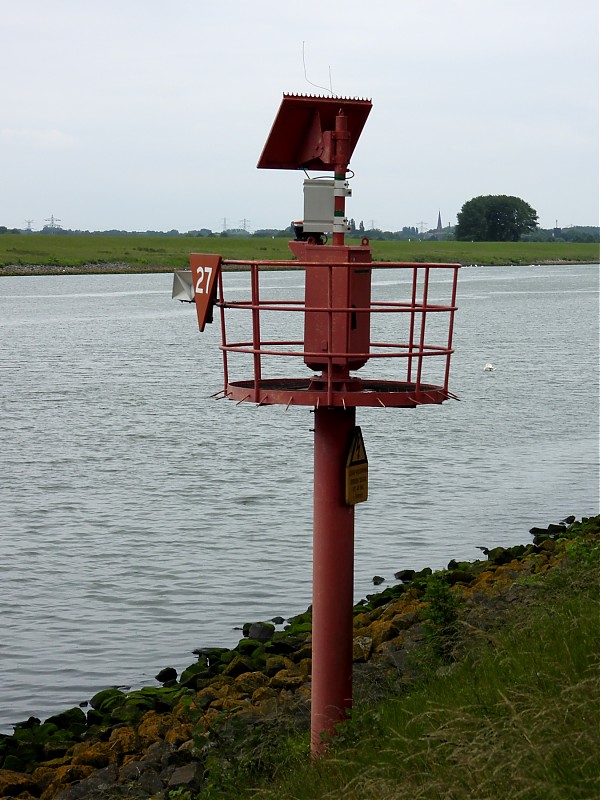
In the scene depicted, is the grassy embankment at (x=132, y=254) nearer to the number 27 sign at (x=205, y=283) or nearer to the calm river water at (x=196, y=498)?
the calm river water at (x=196, y=498)

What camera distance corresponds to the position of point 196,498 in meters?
21.9

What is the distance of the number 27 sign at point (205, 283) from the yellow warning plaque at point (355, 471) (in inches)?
52.2

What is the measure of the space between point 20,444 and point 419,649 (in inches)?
762

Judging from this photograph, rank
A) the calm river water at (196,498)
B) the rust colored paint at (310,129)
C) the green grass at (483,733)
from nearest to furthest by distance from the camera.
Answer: the green grass at (483,733) → the rust colored paint at (310,129) → the calm river water at (196,498)

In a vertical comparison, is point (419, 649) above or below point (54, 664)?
above

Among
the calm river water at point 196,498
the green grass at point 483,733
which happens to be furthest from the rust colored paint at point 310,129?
the calm river water at point 196,498

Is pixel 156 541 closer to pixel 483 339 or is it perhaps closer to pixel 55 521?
pixel 55 521

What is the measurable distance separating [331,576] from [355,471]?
2.50 feet

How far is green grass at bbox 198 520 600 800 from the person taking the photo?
5.53 metres

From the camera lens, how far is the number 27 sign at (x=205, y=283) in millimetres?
7672

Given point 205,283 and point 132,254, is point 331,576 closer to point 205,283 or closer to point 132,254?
point 205,283

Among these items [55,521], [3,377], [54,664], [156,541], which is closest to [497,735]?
[54,664]

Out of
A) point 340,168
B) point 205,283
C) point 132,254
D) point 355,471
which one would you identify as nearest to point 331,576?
point 355,471

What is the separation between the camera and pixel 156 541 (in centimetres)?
1886
